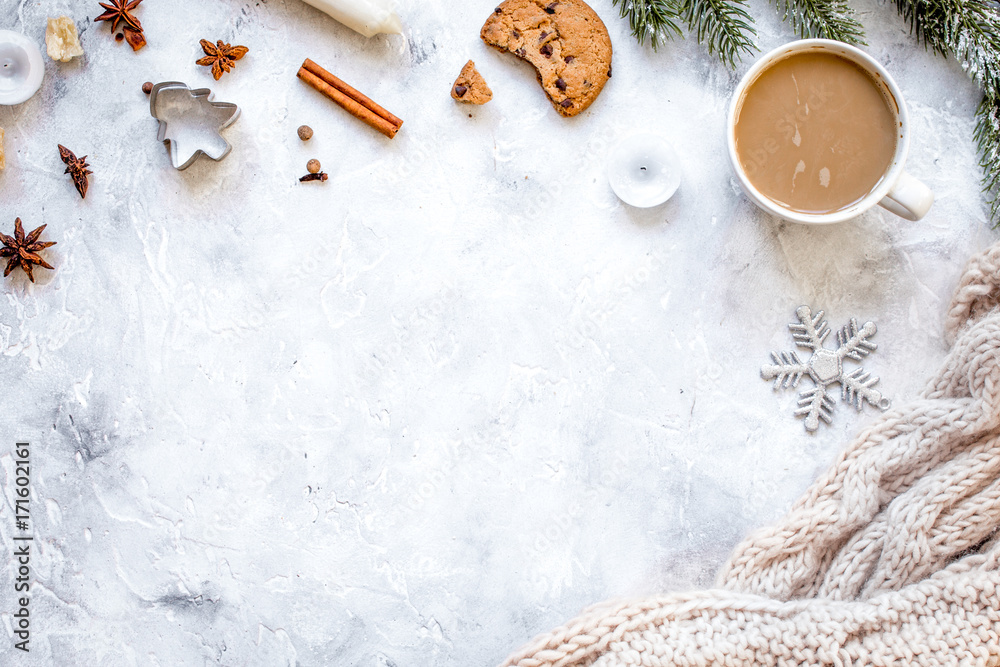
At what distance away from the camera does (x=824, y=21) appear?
876 mm

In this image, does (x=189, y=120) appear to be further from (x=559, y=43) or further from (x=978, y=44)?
(x=978, y=44)

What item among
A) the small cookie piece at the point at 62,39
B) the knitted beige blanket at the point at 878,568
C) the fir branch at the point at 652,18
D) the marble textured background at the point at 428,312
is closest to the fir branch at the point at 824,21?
the marble textured background at the point at 428,312

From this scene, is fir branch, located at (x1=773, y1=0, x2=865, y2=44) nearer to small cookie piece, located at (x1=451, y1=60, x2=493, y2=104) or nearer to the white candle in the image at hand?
small cookie piece, located at (x1=451, y1=60, x2=493, y2=104)

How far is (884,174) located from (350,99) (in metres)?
0.65

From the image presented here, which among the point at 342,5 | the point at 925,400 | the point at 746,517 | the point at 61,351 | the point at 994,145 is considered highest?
the point at 994,145

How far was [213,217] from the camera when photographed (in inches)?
36.1

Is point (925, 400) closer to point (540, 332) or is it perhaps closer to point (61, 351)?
point (540, 332)

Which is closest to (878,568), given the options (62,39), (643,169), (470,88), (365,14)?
(643,169)

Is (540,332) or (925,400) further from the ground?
(925,400)

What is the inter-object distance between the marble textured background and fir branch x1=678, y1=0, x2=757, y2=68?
2 centimetres

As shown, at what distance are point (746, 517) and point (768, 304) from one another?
27 cm

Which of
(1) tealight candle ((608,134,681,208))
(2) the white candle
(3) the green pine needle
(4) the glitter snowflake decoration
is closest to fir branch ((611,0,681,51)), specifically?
(3) the green pine needle

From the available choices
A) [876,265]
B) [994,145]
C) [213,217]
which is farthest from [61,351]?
[994,145]

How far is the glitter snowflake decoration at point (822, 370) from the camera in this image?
0.90 meters
